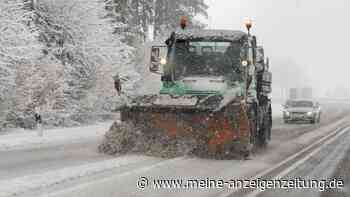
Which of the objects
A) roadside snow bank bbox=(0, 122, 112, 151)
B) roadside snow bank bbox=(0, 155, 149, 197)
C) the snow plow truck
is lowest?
roadside snow bank bbox=(0, 122, 112, 151)

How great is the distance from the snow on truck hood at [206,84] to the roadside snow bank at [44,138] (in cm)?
528

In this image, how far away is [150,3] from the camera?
4553 centimetres

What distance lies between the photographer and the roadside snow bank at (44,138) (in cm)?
1691

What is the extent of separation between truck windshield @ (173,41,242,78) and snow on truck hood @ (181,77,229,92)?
0.22 metres

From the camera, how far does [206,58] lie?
14.7 meters

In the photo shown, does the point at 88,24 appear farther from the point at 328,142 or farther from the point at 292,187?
the point at 292,187

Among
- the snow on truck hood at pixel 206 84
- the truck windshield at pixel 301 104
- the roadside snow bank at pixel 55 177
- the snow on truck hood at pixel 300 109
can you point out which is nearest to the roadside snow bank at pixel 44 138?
the roadside snow bank at pixel 55 177

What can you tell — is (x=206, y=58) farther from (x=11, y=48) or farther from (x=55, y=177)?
(x=11, y=48)

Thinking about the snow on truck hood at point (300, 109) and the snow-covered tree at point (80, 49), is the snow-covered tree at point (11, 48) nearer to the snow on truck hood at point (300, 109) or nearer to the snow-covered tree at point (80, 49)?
the snow-covered tree at point (80, 49)

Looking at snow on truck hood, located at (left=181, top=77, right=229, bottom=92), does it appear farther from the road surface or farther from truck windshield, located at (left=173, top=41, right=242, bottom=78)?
the road surface

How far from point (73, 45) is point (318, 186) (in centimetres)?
1930

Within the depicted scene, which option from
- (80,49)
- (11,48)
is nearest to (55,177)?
(11,48)

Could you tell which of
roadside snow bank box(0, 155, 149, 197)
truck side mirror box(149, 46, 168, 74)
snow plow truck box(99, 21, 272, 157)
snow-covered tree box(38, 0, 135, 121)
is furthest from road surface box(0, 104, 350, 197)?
snow-covered tree box(38, 0, 135, 121)

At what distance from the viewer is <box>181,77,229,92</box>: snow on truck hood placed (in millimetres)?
14125
